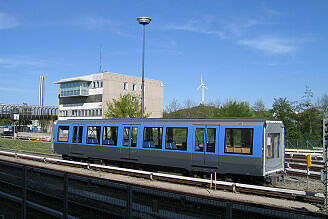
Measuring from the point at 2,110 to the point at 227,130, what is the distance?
76240mm

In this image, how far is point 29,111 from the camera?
79.9 meters

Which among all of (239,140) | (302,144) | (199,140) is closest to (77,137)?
(199,140)

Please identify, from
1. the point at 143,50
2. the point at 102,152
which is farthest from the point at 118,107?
the point at 102,152

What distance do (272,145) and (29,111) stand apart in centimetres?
7512

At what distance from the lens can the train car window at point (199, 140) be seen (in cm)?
1485

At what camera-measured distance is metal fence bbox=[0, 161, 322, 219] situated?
462 cm

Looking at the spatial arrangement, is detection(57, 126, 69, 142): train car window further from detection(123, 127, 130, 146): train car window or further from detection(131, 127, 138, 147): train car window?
detection(131, 127, 138, 147): train car window

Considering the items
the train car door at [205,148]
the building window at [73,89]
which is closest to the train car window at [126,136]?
the train car door at [205,148]

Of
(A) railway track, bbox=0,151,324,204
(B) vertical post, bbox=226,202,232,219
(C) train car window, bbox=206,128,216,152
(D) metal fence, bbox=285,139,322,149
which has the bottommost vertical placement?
(A) railway track, bbox=0,151,324,204

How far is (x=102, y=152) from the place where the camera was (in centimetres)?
1905

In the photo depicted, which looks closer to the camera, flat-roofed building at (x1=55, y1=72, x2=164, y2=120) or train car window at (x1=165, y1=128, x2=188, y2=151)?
train car window at (x1=165, y1=128, x2=188, y2=151)

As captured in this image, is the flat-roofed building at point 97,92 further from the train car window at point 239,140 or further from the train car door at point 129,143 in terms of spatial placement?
the train car window at point 239,140

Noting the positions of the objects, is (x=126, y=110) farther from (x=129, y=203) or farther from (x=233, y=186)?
(x=129, y=203)

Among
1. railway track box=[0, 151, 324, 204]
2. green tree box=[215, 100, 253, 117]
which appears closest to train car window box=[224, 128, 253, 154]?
railway track box=[0, 151, 324, 204]
